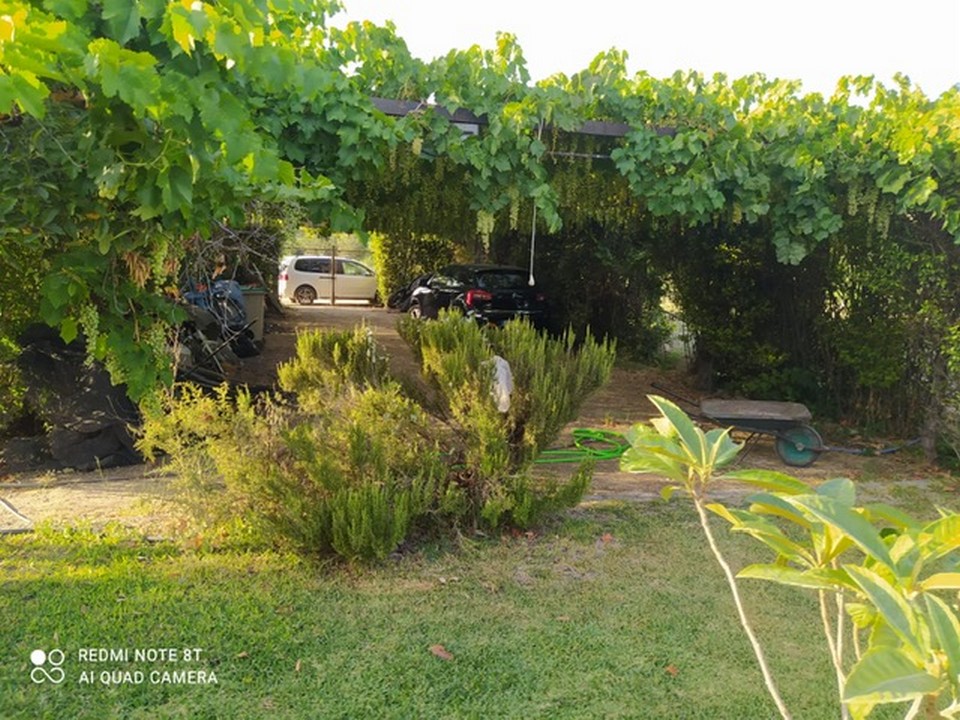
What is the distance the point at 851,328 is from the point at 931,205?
2640mm

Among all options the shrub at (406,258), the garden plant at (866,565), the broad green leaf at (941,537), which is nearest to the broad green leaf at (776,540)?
the garden plant at (866,565)

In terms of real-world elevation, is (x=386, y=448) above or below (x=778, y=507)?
below

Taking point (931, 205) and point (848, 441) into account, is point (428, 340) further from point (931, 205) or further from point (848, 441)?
point (848, 441)

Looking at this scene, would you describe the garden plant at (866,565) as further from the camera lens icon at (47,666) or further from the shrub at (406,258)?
the shrub at (406,258)

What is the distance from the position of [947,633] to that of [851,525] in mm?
223

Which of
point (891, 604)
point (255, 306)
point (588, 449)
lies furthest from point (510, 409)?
point (255, 306)

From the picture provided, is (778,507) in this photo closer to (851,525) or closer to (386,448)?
(851,525)

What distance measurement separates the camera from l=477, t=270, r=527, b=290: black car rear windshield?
14.9m

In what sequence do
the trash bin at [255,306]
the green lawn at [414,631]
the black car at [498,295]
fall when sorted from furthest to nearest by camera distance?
the black car at [498,295], the trash bin at [255,306], the green lawn at [414,631]

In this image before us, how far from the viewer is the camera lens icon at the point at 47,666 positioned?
127 inches

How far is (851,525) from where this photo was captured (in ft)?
4.42

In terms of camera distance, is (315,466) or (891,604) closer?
(891,604)

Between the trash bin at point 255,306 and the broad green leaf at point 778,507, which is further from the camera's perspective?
the trash bin at point 255,306

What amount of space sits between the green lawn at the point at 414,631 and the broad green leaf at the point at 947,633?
7.03 ft
